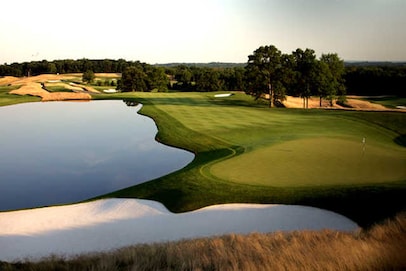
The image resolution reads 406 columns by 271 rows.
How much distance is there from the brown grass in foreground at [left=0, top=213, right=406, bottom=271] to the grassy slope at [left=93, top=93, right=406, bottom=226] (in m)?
3.48

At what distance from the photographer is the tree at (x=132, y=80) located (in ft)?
231

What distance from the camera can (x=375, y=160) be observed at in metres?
14.4

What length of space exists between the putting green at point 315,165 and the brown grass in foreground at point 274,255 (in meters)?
5.47

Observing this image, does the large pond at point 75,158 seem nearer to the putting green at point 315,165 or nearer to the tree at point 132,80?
the putting green at point 315,165

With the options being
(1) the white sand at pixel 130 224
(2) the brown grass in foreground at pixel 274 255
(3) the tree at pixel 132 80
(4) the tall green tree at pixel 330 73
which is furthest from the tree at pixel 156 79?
(2) the brown grass in foreground at pixel 274 255

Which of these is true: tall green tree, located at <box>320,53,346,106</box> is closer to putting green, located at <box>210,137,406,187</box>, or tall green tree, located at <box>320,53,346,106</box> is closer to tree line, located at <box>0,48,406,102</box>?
tree line, located at <box>0,48,406,102</box>

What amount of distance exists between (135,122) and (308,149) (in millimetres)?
17617

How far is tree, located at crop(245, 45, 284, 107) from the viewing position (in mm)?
39219

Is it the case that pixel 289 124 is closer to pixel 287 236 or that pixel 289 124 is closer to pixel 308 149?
pixel 308 149

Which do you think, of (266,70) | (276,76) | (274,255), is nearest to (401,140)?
(274,255)

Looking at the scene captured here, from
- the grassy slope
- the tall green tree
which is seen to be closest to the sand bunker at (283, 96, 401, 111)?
the tall green tree

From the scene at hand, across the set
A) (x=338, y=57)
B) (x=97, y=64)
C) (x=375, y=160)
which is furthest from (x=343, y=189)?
(x=97, y=64)

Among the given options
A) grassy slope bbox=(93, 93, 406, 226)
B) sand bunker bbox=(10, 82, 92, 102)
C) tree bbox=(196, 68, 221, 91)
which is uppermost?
tree bbox=(196, 68, 221, 91)

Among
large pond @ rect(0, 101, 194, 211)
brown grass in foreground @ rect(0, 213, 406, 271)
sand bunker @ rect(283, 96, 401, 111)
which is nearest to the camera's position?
brown grass in foreground @ rect(0, 213, 406, 271)
